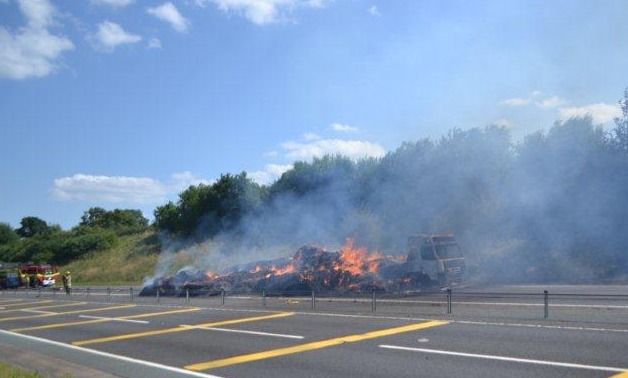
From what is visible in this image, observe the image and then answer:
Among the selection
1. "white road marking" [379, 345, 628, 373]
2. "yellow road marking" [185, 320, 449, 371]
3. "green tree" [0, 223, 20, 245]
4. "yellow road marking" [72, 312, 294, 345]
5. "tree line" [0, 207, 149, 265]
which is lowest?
"yellow road marking" [72, 312, 294, 345]

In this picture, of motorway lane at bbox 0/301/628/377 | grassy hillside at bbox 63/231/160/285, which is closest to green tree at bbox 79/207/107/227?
grassy hillside at bbox 63/231/160/285

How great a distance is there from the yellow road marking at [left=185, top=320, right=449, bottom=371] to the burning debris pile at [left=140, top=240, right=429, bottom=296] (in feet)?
28.3

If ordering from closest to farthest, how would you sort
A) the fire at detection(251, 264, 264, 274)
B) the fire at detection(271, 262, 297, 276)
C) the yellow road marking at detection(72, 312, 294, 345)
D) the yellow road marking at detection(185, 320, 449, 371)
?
the yellow road marking at detection(185, 320, 449, 371), the yellow road marking at detection(72, 312, 294, 345), the fire at detection(271, 262, 297, 276), the fire at detection(251, 264, 264, 274)

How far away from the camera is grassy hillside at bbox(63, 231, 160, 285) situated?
54053 millimetres

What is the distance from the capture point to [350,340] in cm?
1188

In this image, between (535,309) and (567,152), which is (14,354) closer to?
(535,309)

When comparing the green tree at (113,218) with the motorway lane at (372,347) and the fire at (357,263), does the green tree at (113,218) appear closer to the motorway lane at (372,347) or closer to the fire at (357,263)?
the fire at (357,263)

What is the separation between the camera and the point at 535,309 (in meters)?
15.4

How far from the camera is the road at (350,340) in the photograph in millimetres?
9164

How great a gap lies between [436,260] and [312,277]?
17.9 ft

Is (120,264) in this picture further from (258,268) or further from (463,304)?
(463,304)

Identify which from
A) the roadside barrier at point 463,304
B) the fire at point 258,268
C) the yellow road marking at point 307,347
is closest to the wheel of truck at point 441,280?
the roadside barrier at point 463,304

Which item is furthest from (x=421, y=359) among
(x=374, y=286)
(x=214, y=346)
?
(x=374, y=286)

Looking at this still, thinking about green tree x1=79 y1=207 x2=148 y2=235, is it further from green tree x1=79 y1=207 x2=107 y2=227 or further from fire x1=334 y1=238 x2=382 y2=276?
fire x1=334 y1=238 x2=382 y2=276
